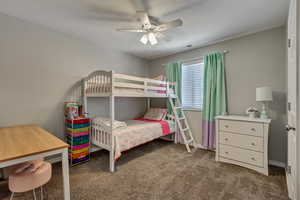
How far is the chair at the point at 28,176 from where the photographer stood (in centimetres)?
121

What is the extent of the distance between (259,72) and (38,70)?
4.23 meters

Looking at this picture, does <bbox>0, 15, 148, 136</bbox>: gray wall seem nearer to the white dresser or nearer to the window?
the window

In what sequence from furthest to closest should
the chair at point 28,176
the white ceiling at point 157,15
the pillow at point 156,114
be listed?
the pillow at point 156,114 < the white ceiling at point 157,15 < the chair at point 28,176

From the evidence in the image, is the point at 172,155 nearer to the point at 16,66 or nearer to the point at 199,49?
the point at 199,49

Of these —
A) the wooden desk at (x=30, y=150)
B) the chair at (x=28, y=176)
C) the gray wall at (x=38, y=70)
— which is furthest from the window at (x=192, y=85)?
the chair at (x=28, y=176)

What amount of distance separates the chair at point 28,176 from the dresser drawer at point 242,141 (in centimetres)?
279

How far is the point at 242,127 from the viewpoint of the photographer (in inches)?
93.0

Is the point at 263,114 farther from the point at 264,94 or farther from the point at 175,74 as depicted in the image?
the point at 175,74

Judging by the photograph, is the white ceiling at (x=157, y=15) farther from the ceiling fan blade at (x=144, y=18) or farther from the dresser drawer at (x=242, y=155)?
the dresser drawer at (x=242, y=155)

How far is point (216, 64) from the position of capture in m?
3.06

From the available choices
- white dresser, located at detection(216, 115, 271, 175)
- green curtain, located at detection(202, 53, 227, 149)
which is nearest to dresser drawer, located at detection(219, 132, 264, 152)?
white dresser, located at detection(216, 115, 271, 175)

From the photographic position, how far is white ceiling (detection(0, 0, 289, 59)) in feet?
5.99

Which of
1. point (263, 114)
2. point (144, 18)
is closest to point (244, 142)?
point (263, 114)

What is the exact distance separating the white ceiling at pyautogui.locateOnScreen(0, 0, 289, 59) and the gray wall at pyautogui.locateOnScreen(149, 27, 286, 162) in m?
0.24
